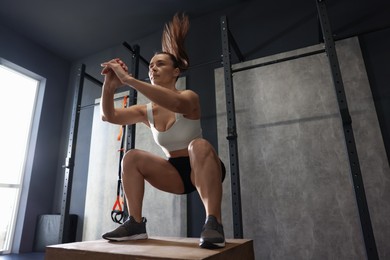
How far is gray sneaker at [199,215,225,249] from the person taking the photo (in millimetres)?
1014

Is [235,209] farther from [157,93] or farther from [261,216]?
[157,93]

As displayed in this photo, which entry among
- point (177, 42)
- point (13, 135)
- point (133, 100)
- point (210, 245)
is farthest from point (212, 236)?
point (13, 135)

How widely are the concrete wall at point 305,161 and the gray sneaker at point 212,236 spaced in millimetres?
1247

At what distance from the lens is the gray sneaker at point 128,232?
1.22 metres

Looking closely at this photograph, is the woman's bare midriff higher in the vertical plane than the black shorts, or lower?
higher

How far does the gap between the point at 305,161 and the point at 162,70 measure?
1.38 meters

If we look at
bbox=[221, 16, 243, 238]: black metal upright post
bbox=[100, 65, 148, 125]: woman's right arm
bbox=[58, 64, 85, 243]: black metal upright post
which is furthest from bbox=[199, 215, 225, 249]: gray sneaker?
bbox=[58, 64, 85, 243]: black metal upright post

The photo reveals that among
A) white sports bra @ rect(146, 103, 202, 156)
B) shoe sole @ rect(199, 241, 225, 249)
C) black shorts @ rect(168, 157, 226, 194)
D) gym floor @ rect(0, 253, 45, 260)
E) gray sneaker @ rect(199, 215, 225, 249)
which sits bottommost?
gym floor @ rect(0, 253, 45, 260)

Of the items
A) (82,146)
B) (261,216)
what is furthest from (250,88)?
(82,146)

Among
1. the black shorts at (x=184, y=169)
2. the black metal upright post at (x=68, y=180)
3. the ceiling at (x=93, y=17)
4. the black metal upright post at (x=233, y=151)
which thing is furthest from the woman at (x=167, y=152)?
the ceiling at (x=93, y=17)

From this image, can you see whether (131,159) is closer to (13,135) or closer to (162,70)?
(162,70)

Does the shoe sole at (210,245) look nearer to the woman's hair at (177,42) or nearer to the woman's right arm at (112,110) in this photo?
the woman's right arm at (112,110)

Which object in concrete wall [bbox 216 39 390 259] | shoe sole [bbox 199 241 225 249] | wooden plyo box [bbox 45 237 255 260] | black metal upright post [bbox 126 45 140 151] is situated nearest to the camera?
wooden plyo box [bbox 45 237 255 260]

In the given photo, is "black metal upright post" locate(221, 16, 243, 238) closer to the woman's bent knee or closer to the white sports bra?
the white sports bra
